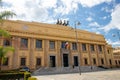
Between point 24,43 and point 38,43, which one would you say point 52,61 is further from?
point 24,43

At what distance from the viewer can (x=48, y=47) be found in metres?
31.0

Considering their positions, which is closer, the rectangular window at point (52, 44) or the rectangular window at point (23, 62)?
the rectangular window at point (23, 62)

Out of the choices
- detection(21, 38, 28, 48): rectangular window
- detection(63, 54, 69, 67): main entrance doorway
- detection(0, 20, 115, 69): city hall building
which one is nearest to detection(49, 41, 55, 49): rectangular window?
detection(0, 20, 115, 69): city hall building

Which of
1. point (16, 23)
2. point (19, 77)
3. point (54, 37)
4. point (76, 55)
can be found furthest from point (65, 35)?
point (19, 77)

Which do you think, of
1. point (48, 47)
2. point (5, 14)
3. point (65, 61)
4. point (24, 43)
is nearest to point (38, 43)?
point (48, 47)

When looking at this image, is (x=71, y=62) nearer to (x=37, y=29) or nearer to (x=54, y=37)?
(x=54, y=37)

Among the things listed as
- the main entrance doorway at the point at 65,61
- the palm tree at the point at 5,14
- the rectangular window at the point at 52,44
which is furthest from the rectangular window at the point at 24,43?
the palm tree at the point at 5,14

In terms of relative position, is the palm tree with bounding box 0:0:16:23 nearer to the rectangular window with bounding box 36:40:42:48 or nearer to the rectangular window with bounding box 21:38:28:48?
the rectangular window with bounding box 21:38:28:48

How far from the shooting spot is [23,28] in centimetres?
2878

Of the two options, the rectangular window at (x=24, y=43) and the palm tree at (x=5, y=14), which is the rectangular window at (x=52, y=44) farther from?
the palm tree at (x=5, y=14)

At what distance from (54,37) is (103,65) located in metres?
18.4

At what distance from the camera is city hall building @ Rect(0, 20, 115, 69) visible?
26.9 m

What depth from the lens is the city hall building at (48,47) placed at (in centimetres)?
2689

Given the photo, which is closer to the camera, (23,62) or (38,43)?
(23,62)
